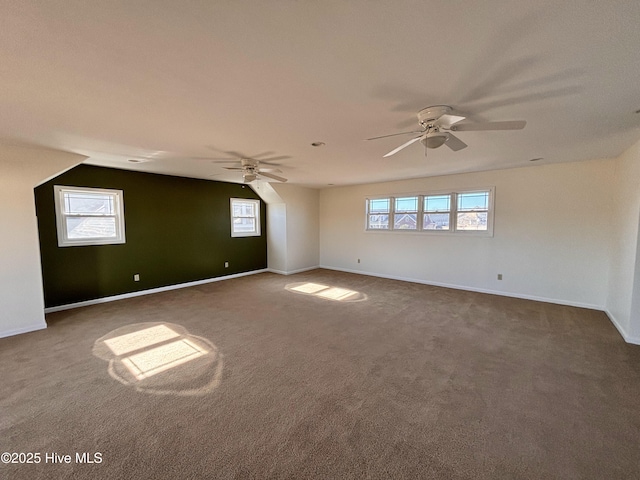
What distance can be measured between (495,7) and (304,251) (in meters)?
6.61

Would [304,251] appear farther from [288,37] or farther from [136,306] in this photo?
[288,37]

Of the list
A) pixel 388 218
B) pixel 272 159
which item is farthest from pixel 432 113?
pixel 388 218

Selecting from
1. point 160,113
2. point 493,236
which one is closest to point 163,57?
point 160,113

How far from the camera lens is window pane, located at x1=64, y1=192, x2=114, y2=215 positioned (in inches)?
172

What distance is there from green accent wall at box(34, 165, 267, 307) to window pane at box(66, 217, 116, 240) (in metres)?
0.19

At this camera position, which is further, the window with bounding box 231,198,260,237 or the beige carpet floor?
the window with bounding box 231,198,260,237

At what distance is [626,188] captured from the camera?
3506 mm

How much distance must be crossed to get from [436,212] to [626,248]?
2887 mm

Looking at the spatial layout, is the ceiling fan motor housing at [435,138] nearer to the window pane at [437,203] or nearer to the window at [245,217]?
the window pane at [437,203]

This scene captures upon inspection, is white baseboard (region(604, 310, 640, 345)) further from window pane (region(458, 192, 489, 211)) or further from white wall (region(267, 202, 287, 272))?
white wall (region(267, 202, 287, 272))

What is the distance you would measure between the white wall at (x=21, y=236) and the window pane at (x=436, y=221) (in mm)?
6335

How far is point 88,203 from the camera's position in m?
4.56

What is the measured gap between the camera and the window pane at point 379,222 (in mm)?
6699

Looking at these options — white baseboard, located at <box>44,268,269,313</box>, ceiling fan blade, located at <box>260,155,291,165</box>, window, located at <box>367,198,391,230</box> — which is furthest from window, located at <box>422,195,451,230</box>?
white baseboard, located at <box>44,268,269,313</box>
